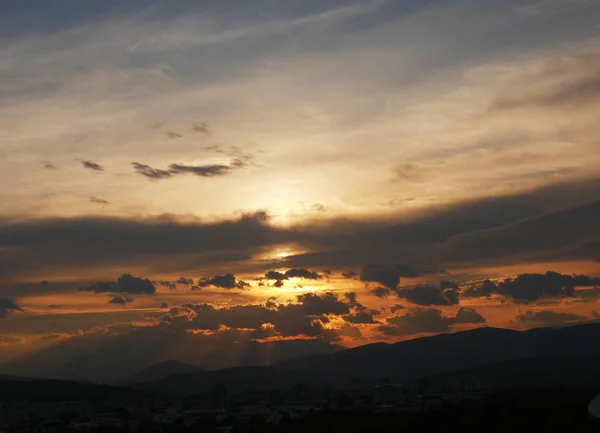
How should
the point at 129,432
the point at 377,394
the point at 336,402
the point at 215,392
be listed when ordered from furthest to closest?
the point at 215,392 → the point at 377,394 → the point at 336,402 → the point at 129,432

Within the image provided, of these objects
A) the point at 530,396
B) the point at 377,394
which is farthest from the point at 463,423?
the point at 377,394

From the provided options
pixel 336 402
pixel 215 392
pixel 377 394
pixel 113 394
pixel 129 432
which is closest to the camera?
pixel 129 432

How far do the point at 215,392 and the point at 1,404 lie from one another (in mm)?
40091

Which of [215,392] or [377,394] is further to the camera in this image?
[215,392]

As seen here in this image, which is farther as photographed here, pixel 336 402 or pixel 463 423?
pixel 336 402

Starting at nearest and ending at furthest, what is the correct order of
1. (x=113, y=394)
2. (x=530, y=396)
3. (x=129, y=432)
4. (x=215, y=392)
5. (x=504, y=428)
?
(x=504, y=428)
(x=129, y=432)
(x=530, y=396)
(x=215, y=392)
(x=113, y=394)

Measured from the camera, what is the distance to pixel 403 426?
296 feet

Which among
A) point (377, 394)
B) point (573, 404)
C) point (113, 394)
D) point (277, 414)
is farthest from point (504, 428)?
point (113, 394)

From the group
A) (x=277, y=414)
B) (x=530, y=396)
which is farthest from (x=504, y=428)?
(x=277, y=414)

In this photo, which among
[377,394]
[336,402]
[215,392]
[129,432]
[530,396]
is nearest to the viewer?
[129,432]

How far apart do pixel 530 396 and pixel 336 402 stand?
41.6 meters

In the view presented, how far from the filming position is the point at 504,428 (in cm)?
8662

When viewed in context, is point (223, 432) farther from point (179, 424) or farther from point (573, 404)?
point (573, 404)

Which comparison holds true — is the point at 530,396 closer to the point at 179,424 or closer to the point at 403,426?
the point at 403,426
